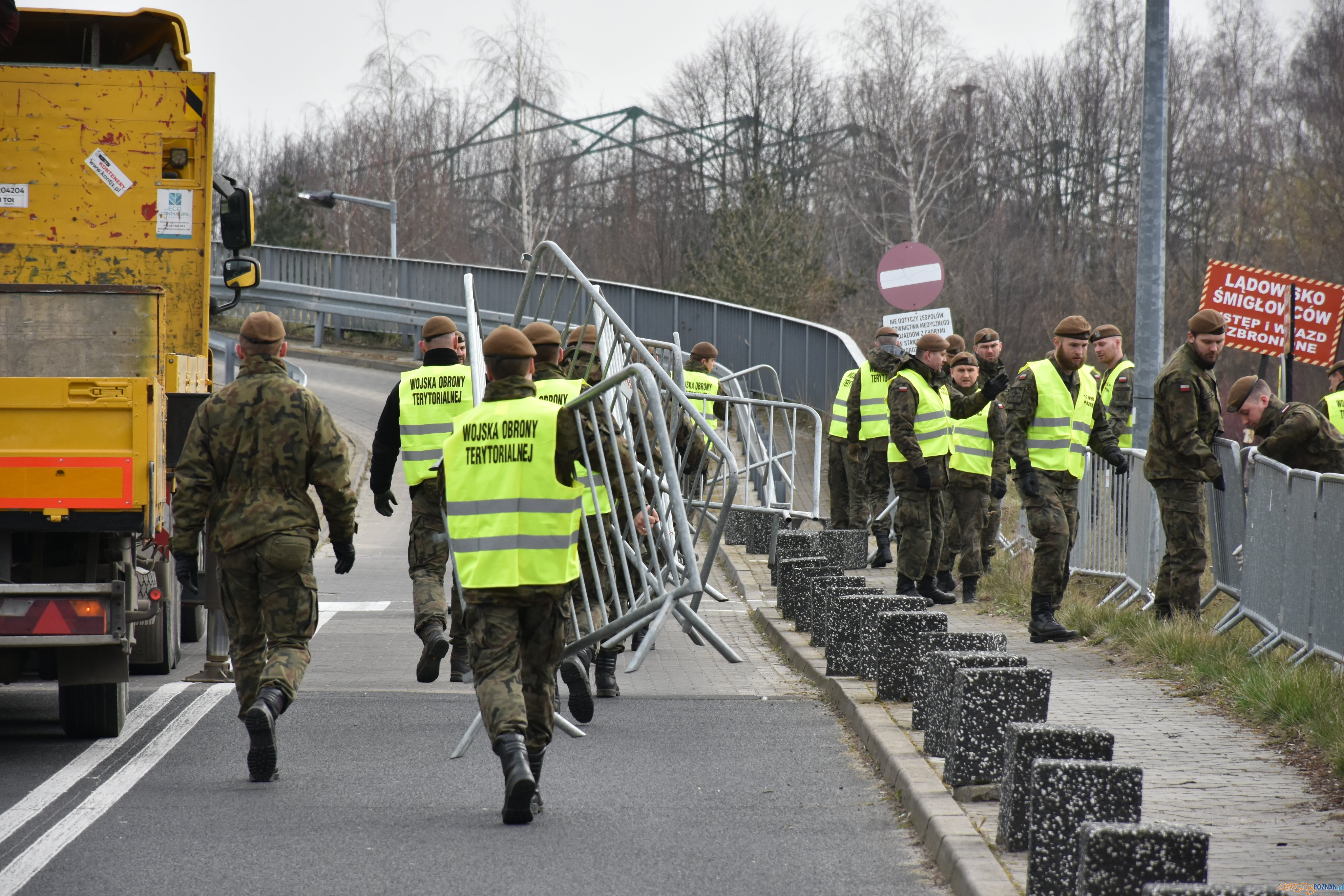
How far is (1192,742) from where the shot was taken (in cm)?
706

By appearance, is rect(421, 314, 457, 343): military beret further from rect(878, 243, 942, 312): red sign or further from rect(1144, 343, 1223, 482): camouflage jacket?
rect(878, 243, 942, 312): red sign

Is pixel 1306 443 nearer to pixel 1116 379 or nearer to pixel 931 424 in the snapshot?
pixel 931 424

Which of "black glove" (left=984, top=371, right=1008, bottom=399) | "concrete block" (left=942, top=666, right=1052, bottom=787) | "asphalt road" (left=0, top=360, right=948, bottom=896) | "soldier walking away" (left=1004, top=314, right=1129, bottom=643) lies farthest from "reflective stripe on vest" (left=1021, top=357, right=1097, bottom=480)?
"concrete block" (left=942, top=666, right=1052, bottom=787)

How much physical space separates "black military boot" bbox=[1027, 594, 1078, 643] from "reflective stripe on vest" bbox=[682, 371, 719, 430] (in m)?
3.26

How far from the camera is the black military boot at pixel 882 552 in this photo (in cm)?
1505

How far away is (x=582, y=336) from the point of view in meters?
9.00

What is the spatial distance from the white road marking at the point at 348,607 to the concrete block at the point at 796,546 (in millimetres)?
3284

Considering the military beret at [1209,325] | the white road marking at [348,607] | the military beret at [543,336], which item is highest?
the military beret at [1209,325]

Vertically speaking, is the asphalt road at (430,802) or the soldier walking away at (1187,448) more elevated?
the soldier walking away at (1187,448)

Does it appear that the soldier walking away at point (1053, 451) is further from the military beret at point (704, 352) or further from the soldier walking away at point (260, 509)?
the soldier walking away at point (260, 509)

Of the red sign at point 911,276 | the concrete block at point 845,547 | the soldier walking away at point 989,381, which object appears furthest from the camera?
the red sign at point 911,276

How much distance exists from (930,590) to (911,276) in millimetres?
3623

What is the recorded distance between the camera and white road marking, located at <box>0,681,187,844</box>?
5887mm

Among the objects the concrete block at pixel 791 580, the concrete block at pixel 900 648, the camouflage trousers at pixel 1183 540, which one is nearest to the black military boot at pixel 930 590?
the concrete block at pixel 791 580
